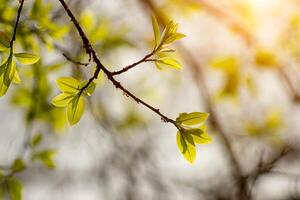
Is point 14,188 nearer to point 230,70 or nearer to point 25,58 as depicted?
point 25,58

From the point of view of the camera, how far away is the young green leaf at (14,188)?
225cm

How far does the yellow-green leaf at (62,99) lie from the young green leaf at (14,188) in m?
0.81

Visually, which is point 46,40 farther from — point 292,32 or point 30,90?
point 292,32

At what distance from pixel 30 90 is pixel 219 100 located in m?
2.11

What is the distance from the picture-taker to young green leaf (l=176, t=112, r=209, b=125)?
1599 millimetres

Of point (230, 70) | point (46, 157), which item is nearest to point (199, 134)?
point (46, 157)

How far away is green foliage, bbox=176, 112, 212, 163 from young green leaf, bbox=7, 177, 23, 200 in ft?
3.12

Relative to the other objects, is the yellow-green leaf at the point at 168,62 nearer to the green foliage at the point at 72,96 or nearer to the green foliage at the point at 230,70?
the green foliage at the point at 72,96

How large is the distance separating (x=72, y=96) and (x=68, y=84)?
1.9 inches

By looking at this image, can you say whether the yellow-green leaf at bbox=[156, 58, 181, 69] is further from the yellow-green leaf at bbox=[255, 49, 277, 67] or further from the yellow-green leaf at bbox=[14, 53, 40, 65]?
the yellow-green leaf at bbox=[255, 49, 277, 67]

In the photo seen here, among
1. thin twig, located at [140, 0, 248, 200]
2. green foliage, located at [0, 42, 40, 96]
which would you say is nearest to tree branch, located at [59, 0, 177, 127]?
green foliage, located at [0, 42, 40, 96]

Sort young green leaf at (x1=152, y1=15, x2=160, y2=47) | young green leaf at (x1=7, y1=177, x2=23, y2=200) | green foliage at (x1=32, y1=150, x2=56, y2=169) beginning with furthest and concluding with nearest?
green foliage at (x1=32, y1=150, x2=56, y2=169)
young green leaf at (x1=7, y1=177, x2=23, y2=200)
young green leaf at (x1=152, y1=15, x2=160, y2=47)

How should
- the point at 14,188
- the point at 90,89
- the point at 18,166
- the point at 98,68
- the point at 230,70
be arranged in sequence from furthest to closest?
1. the point at 230,70
2. the point at 18,166
3. the point at 14,188
4. the point at 90,89
5. the point at 98,68

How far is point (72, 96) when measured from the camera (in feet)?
5.30
